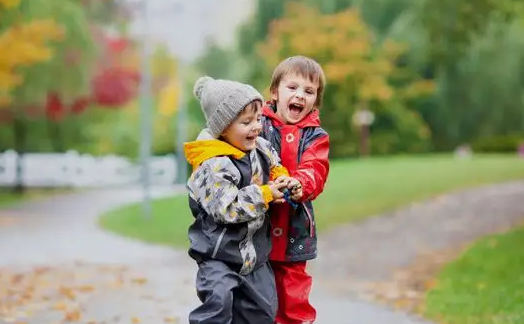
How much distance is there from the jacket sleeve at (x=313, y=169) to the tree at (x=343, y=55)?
26754mm

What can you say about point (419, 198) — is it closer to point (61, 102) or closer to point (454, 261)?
point (454, 261)

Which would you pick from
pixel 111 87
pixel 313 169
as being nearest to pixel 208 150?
pixel 313 169

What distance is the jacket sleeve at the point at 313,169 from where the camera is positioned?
13.5 feet

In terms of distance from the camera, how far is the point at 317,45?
30.9 metres

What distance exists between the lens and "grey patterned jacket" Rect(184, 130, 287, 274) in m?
3.95

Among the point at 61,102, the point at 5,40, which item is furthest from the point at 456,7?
the point at 61,102

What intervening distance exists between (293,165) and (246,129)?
0.44m

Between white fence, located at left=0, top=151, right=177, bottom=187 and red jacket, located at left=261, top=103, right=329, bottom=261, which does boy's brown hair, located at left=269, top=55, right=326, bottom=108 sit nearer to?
red jacket, located at left=261, top=103, right=329, bottom=261

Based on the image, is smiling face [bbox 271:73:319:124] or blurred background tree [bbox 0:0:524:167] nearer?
smiling face [bbox 271:73:319:124]

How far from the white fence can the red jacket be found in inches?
1046

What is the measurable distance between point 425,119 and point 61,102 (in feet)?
47.6

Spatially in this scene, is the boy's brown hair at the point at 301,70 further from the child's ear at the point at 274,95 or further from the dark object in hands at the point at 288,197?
the dark object in hands at the point at 288,197

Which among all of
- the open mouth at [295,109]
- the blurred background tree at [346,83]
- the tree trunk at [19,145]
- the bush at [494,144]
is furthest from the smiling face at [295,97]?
the bush at [494,144]

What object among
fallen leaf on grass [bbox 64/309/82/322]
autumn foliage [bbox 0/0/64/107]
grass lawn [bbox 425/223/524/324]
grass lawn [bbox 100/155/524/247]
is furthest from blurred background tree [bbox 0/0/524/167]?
fallen leaf on grass [bbox 64/309/82/322]
